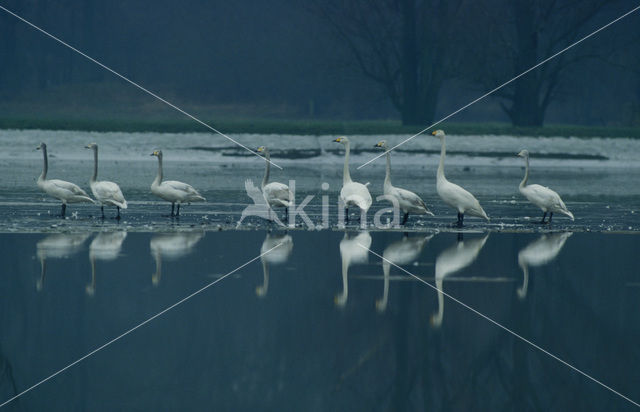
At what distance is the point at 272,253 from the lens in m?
10.3

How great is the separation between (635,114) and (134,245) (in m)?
34.8

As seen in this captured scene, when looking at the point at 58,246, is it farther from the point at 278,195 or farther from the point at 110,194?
the point at 278,195

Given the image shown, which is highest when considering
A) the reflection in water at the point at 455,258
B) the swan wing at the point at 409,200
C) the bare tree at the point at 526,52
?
the bare tree at the point at 526,52

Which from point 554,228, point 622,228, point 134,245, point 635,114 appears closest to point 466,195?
point 554,228

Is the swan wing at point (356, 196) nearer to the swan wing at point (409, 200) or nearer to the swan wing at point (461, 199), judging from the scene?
the swan wing at point (409, 200)

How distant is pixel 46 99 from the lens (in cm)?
5356

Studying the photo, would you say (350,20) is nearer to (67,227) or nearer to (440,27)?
(440,27)

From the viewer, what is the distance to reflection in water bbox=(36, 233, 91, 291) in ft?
30.8

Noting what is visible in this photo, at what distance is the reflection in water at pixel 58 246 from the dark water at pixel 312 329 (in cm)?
7

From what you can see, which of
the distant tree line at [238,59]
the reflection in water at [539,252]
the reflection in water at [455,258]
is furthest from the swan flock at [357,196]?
the distant tree line at [238,59]

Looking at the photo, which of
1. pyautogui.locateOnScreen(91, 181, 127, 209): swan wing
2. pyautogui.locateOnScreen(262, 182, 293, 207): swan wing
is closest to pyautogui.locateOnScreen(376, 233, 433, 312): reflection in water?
pyautogui.locateOnScreen(262, 182, 293, 207): swan wing

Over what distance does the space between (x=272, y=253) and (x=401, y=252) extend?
1451 mm

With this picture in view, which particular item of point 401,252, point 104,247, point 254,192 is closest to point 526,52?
point 254,192

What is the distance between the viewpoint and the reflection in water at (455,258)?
8113mm
